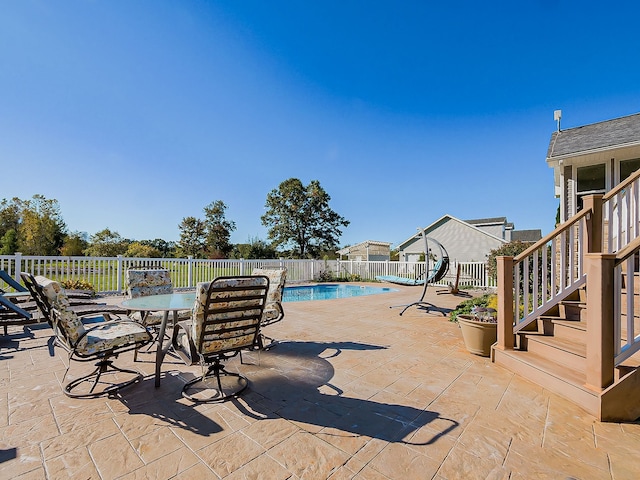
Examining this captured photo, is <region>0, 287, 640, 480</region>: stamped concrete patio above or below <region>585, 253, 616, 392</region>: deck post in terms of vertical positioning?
below

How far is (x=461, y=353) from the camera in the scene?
366 cm

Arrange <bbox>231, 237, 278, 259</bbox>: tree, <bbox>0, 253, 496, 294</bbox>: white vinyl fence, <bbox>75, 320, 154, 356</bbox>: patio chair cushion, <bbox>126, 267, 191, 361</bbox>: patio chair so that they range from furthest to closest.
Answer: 1. <bbox>231, 237, 278, 259</bbox>: tree
2. <bbox>0, 253, 496, 294</bbox>: white vinyl fence
3. <bbox>126, 267, 191, 361</bbox>: patio chair
4. <bbox>75, 320, 154, 356</bbox>: patio chair cushion

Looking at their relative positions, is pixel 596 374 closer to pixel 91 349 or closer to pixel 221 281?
pixel 221 281

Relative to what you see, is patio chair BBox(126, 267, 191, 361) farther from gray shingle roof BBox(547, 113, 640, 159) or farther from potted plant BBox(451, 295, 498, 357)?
gray shingle roof BBox(547, 113, 640, 159)

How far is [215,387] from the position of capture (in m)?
2.71

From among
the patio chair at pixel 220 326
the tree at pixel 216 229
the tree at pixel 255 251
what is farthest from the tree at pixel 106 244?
the patio chair at pixel 220 326

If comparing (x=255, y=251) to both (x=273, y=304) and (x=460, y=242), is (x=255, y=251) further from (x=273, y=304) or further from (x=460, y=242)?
(x=273, y=304)

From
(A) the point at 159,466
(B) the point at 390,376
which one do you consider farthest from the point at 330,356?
(A) the point at 159,466

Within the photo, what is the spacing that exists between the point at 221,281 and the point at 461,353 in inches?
126

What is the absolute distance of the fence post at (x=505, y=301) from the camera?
3191 mm

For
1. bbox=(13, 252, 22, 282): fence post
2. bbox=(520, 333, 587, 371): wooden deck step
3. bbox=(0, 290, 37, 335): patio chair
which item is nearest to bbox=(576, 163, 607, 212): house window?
bbox=(520, 333, 587, 371): wooden deck step

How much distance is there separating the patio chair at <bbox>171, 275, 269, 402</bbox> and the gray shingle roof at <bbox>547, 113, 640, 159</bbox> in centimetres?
820

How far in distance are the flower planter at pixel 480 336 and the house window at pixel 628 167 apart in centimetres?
640

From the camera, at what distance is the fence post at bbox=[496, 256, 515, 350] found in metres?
3.19
